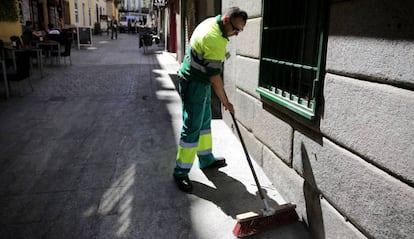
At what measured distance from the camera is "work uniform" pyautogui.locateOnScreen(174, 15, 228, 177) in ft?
9.87

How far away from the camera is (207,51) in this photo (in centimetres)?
300

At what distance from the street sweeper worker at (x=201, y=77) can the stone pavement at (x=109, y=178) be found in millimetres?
383

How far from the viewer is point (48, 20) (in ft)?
69.7

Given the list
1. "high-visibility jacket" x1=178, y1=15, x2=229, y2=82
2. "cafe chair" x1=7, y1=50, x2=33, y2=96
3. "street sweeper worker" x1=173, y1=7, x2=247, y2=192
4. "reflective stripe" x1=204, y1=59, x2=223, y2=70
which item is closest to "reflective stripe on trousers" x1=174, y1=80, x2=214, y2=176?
"street sweeper worker" x1=173, y1=7, x2=247, y2=192

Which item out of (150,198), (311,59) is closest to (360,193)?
(311,59)

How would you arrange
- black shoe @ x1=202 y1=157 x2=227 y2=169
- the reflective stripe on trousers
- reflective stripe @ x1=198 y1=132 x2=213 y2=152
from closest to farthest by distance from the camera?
the reflective stripe on trousers
reflective stripe @ x1=198 y1=132 x2=213 y2=152
black shoe @ x1=202 y1=157 x2=227 y2=169

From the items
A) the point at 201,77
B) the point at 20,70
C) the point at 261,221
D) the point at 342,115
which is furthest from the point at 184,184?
the point at 20,70

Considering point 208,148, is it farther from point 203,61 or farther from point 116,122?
point 116,122

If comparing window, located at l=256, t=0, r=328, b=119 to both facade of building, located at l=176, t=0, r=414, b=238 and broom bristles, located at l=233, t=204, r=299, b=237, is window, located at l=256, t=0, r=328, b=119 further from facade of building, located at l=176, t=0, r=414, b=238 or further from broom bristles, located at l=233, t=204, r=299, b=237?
broom bristles, located at l=233, t=204, r=299, b=237

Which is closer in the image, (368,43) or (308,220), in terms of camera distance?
(368,43)

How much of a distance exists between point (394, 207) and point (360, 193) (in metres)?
0.28

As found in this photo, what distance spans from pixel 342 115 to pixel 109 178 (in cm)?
248

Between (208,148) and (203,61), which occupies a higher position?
(203,61)

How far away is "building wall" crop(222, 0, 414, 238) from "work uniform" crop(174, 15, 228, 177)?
0.80 m
